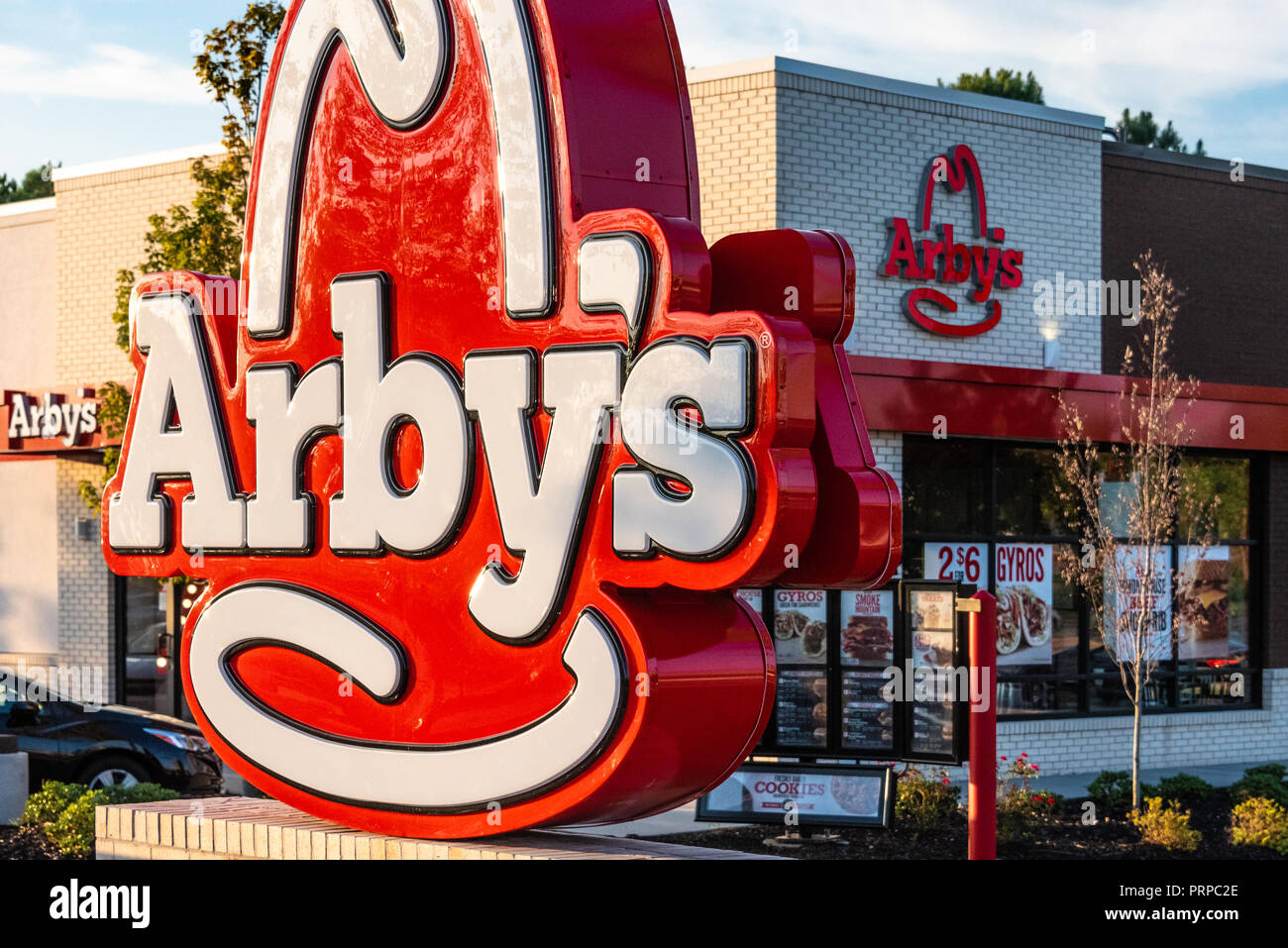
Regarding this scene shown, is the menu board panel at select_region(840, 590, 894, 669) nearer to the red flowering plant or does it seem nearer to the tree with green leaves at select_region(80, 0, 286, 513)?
the red flowering plant

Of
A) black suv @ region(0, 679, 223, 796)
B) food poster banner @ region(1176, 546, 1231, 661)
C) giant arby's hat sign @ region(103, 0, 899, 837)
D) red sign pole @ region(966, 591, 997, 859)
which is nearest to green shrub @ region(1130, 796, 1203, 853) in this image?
red sign pole @ region(966, 591, 997, 859)

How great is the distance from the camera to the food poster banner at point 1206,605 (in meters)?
19.0

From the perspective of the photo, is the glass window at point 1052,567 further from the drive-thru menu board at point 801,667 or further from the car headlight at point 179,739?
the car headlight at point 179,739

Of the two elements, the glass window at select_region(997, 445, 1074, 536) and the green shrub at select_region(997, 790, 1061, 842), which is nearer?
the green shrub at select_region(997, 790, 1061, 842)

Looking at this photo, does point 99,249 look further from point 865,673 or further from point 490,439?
point 490,439

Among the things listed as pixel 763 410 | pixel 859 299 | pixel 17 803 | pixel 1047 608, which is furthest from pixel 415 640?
pixel 1047 608

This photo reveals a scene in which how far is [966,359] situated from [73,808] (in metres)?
10.1

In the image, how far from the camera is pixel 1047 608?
1789 centimetres

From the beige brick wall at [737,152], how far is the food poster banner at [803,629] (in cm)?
370

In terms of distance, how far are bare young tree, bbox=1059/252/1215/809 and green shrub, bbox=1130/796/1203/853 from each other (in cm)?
240

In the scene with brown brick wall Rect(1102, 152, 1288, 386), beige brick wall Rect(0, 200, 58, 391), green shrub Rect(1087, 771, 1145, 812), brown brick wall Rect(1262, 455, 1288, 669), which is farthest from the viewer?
beige brick wall Rect(0, 200, 58, 391)

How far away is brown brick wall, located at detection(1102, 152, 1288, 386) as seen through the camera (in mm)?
18531

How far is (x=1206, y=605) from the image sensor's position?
1941 cm

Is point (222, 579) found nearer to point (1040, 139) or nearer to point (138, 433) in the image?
point (138, 433)
